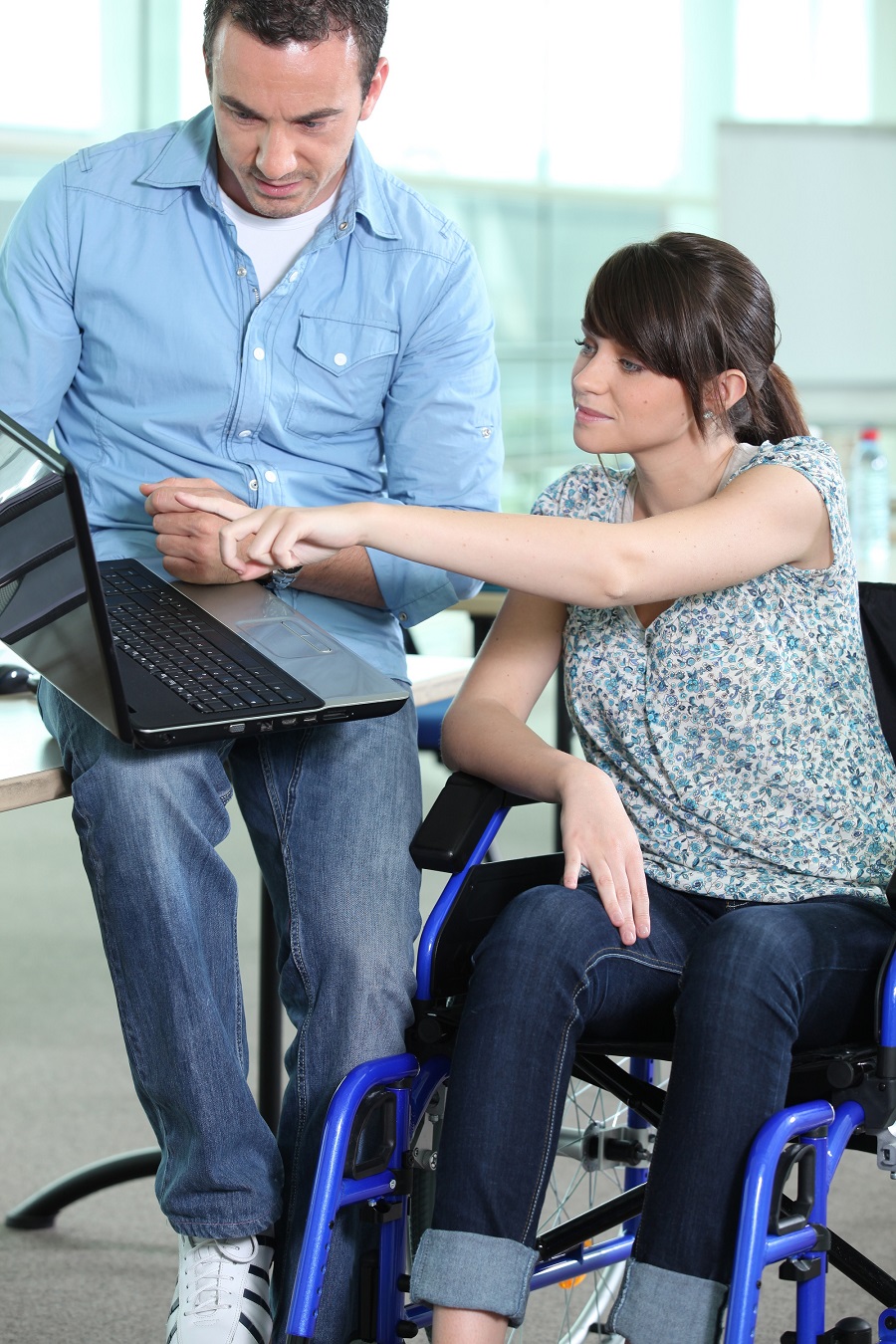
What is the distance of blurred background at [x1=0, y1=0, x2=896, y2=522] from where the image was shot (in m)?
3.89

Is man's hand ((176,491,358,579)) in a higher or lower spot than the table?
higher

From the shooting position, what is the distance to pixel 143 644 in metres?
1.24

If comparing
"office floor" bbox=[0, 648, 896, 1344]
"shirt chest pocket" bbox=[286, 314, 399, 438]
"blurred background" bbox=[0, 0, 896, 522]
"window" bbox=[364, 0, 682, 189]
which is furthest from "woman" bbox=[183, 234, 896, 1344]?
"window" bbox=[364, 0, 682, 189]

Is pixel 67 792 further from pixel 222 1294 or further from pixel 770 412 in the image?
pixel 770 412

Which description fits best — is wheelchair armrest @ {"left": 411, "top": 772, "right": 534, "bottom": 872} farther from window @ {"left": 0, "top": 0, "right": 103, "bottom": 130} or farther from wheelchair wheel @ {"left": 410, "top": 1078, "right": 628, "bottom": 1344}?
window @ {"left": 0, "top": 0, "right": 103, "bottom": 130}

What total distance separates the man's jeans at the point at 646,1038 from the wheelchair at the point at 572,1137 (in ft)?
0.11

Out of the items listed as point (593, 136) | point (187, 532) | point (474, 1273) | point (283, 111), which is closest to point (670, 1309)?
point (474, 1273)

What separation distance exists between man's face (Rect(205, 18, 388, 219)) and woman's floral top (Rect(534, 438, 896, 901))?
1.60ft

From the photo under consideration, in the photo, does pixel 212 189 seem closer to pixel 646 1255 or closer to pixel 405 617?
pixel 405 617

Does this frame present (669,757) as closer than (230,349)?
Yes

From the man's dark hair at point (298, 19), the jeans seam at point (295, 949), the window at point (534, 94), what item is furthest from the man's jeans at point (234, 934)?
the window at point (534, 94)

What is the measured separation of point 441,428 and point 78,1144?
1175 millimetres

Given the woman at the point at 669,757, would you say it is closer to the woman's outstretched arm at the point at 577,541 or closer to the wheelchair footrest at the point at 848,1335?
the woman's outstretched arm at the point at 577,541

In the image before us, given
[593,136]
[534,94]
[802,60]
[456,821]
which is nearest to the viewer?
[456,821]
